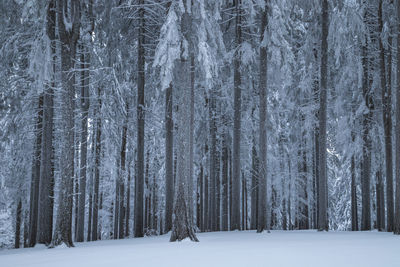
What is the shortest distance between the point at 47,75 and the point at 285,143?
68.1 feet

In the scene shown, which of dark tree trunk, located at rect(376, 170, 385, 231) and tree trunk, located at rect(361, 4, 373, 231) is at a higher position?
tree trunk, located at rect(361, 4, 373, 231)

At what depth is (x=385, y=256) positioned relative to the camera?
22.7 feet

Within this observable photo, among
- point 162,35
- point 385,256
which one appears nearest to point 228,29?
point 162,35

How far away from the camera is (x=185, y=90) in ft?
36.0

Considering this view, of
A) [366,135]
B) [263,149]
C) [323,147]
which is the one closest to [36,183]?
[263,149]

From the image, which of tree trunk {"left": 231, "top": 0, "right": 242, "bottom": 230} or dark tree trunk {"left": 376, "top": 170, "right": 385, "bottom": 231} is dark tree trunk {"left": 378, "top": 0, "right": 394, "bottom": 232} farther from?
tree trunk {"left": 231, "top": 0, "right": 242, "bottom": 230}

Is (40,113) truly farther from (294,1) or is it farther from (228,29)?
(294,1)

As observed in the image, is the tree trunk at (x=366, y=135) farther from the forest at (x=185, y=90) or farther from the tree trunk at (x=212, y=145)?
the tree trunk at (x=212, y=145)

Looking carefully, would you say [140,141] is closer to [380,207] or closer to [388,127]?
[388,127]

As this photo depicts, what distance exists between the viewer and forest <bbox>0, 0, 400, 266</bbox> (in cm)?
1114

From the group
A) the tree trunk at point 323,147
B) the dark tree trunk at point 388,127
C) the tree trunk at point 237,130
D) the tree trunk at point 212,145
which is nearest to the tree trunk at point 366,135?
the dark tree trunk at point 388,127

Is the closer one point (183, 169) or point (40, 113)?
point (183, 169)

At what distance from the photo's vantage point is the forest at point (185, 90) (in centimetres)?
1114

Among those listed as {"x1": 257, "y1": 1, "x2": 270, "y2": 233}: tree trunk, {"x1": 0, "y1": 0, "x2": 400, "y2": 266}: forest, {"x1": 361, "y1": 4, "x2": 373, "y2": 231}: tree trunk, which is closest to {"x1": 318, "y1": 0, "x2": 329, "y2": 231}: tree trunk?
{"x1": 0, "y1": 0, "x2": 400, "y2": 266}: forest
